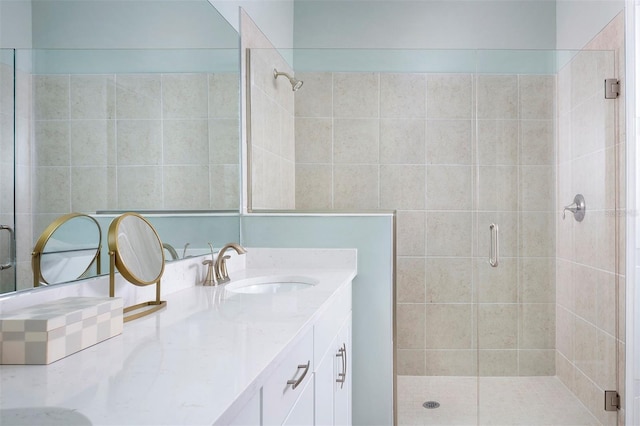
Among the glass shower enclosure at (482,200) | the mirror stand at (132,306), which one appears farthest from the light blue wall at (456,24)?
the mirror stand at (132,306)

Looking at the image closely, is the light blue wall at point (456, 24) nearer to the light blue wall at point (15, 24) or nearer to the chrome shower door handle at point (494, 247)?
the chrome shower door handle at point (494, 247)

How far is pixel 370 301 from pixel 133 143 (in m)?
1.36

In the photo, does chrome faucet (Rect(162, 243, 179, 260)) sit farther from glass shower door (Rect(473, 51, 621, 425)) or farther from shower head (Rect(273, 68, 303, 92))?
glass shower door (Rect(473, 51, 621, 425))

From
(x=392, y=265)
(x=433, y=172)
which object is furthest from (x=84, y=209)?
(x=433, y=172)

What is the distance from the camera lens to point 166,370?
0.76 m

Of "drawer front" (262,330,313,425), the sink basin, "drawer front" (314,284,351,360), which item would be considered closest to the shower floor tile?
"drawer front" (314,284,351,360)

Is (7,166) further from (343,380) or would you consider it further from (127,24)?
(343,380)

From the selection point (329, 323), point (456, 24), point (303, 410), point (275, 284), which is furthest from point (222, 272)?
point (456, 24)

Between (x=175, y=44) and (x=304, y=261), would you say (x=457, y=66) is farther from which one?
(x=175, y=44)

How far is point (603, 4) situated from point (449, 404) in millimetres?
2308

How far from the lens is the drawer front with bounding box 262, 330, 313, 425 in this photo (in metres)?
0.91

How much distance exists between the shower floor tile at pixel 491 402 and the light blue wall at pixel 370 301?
23 centimetres

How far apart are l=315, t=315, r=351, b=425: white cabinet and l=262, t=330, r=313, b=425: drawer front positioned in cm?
17

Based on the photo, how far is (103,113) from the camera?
1192mm
